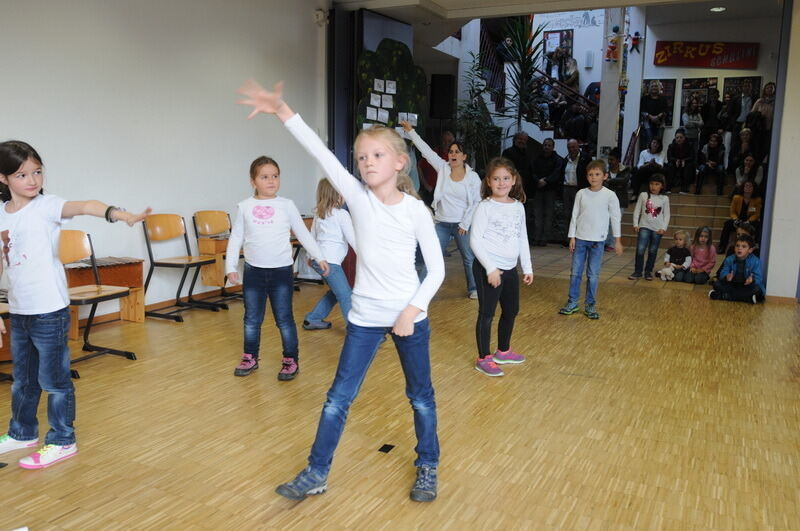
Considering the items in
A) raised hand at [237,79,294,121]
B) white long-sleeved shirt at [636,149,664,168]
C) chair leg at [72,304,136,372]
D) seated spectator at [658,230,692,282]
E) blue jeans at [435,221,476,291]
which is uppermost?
white long-sleeved shirt at [636,149,664,168]

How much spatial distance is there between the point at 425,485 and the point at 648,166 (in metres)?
9.88

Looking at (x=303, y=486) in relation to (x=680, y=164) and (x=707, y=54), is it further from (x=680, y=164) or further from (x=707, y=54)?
(x=707, y=54)

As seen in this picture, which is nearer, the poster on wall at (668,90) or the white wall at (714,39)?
the white wall at (714,39)

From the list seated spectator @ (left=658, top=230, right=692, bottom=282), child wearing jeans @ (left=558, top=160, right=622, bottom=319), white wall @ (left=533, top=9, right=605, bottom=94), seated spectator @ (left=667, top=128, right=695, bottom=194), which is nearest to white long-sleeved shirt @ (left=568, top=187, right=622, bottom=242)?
child wearing jeans @ (left=558, top=160, right=622, bottom=319)

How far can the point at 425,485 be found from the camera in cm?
240

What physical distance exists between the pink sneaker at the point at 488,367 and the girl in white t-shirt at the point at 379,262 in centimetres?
162

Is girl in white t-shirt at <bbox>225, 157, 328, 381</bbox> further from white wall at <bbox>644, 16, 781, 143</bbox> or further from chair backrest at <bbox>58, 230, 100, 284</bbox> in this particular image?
white wall at <bbox>644, 16, 781, 143</bbox>

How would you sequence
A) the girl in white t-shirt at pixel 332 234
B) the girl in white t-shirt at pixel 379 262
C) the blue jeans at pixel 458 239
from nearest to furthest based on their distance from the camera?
the girl in white t-shirt at pixel 379 262, the girl in white t-shirt at pixel 332 234, the blue jeans at pixel 458 239

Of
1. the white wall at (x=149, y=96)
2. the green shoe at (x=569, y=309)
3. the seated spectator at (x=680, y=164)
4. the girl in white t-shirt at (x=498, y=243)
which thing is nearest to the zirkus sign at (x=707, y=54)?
the seated spectator at (x=680, y=164)

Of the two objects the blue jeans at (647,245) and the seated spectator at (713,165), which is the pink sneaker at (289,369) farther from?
the seated spectator at (713,165)

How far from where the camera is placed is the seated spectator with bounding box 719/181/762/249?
29.9 ft

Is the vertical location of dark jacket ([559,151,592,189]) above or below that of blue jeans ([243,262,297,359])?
above

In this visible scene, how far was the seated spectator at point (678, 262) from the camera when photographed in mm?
7391

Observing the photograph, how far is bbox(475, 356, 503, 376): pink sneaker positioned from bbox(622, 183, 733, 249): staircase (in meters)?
7.42
